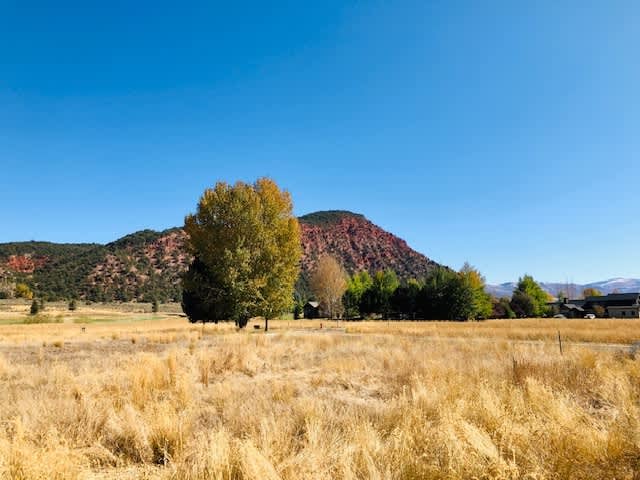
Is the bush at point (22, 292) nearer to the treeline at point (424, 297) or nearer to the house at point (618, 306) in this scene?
the treeline at point (424, 297)

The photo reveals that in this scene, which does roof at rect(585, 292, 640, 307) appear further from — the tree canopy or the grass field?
the grass field

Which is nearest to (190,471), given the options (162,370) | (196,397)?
(196,397)

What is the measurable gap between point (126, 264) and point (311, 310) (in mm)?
59997

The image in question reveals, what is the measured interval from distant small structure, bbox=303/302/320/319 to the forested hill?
113ft

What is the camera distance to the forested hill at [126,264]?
102188 mm

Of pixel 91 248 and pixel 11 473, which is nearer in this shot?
A: pixel 11 473

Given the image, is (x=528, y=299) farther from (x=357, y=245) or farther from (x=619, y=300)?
(x=357, y=245)

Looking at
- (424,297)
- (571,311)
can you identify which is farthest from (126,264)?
(571,311)

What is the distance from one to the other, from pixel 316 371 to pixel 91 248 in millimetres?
144109

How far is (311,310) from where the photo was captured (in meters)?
95.3

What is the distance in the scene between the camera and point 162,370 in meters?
8.77

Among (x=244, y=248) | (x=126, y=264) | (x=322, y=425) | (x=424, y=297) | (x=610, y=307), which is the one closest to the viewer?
(x=322, y=425)

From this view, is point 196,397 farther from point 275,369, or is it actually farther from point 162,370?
point 275,369

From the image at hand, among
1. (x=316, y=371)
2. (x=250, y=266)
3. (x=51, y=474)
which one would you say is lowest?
(x=316, y=371)
